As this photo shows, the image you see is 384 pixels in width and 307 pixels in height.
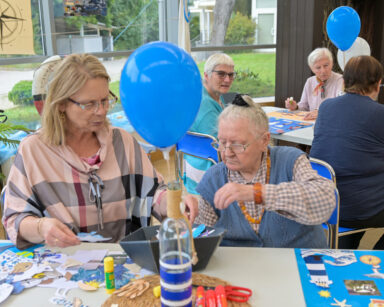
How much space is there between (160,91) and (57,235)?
0.65 metres

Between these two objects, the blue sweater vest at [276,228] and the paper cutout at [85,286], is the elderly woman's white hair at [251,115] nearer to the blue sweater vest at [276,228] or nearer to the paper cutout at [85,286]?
the blue sweater vest at [276,228]

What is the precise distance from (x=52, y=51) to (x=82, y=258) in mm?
A: 3623

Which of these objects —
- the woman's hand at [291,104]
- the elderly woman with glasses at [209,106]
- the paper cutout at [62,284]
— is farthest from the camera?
the woman's hand at [291,104]

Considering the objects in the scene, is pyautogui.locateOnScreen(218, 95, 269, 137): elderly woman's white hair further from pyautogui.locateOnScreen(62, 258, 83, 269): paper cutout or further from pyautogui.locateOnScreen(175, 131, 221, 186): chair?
pyautogui.locateOnScreen(175, 131, 221, 186): chair

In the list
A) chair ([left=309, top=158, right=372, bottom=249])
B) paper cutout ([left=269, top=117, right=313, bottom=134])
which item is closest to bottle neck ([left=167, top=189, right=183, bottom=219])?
chair ([left=309, top=158, right=372, bottom=249])

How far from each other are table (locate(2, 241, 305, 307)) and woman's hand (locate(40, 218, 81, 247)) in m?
0.09

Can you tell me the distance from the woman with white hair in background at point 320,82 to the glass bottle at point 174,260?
3318 millimetres

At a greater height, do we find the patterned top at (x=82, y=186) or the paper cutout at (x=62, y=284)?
the patterned top at (x=82, y=186)

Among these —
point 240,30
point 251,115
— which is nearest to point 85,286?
point 251,115

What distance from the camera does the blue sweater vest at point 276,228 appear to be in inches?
64.3

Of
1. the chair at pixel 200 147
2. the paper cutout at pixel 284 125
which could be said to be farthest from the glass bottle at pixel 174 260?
the paper cutout at pixel 284 125

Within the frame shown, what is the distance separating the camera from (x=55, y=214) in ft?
5.75

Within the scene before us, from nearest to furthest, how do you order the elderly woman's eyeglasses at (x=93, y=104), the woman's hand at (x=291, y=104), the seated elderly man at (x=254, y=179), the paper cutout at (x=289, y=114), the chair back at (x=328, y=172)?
1. the seated elderly man at (x=254, y=179)
2. the elderly woman's eyeglasses at (x=93, y=104)
3. the chair back at (x=328, y=172)
4. the paper cutout at (x=289, y=114)
5. the woman's hand at (x=291, y=104)

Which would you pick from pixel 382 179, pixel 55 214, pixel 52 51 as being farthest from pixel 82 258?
pixel 52 51
